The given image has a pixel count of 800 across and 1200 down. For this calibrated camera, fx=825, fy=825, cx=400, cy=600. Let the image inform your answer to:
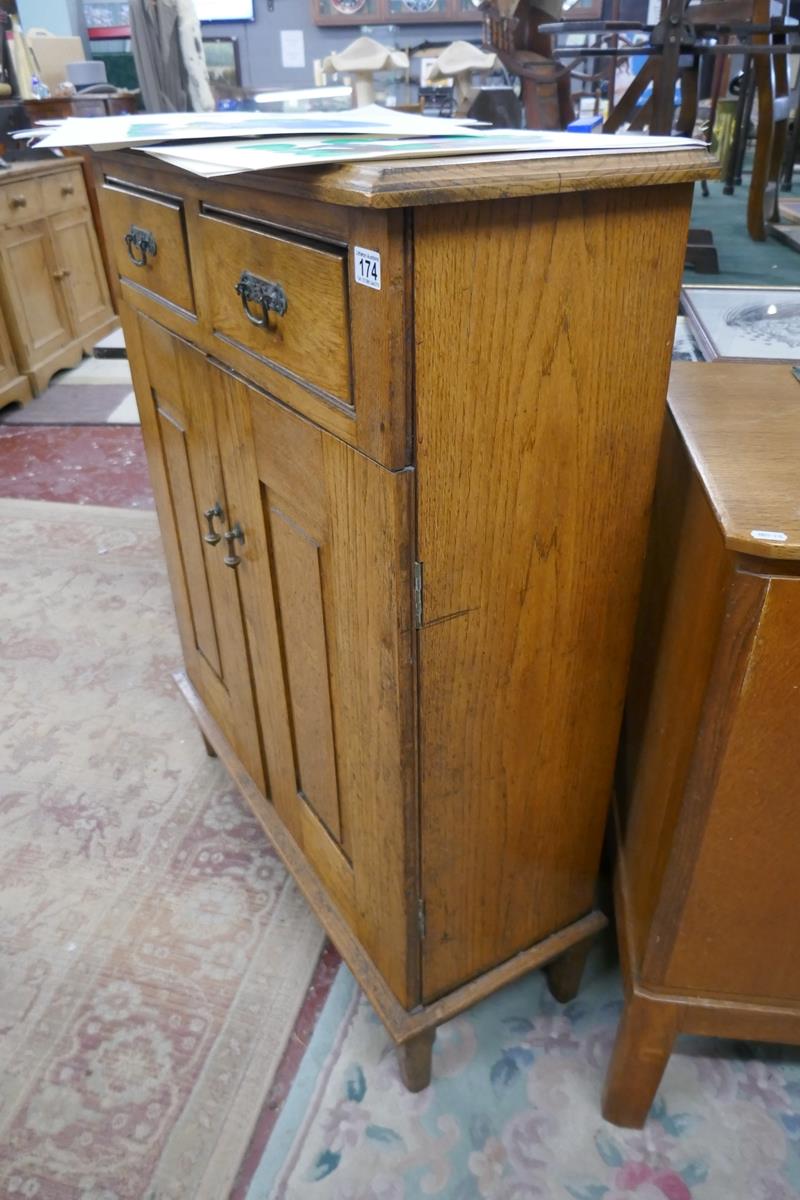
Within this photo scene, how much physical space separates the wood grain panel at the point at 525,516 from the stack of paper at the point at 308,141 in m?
0.08

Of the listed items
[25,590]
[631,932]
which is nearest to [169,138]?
[631,932]

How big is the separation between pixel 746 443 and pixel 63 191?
366 cm

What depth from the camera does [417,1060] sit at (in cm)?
104

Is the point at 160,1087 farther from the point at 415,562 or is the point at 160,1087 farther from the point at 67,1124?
the point at 415,562

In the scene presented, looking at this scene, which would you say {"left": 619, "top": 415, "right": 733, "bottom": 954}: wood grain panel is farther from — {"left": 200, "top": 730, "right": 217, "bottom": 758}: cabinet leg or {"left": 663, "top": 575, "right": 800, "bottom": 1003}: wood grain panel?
{"left": 200, "top": 730, "right": 217, "bottom": 758}: cabinet leg

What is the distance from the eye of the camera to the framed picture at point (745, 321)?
1.14 metres

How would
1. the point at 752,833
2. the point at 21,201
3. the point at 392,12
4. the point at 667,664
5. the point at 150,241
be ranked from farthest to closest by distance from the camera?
the point at 392,12 < the point at 21,201 < the point at 150,241 < the point at 667,664 < the point at 752,833

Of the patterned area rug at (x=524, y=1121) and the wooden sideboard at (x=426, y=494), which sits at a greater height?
the wooden sideboard at (x=426, y=494)

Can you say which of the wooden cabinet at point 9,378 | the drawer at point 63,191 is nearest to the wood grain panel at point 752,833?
the wooden cabinet at point 9,378

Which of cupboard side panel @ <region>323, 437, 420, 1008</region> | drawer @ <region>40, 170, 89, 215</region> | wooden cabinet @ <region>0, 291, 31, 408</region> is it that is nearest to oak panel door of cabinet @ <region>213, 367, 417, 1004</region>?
cupboard side panel @ <region>323, 437, 420, 1008</region>

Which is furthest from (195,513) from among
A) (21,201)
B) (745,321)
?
(21,201)

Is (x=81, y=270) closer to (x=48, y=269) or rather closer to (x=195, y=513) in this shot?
(x=48, y=269)

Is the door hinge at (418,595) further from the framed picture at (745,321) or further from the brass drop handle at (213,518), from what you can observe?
the framed picture at (745,321)

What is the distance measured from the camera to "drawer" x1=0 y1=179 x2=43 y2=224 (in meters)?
3.10
